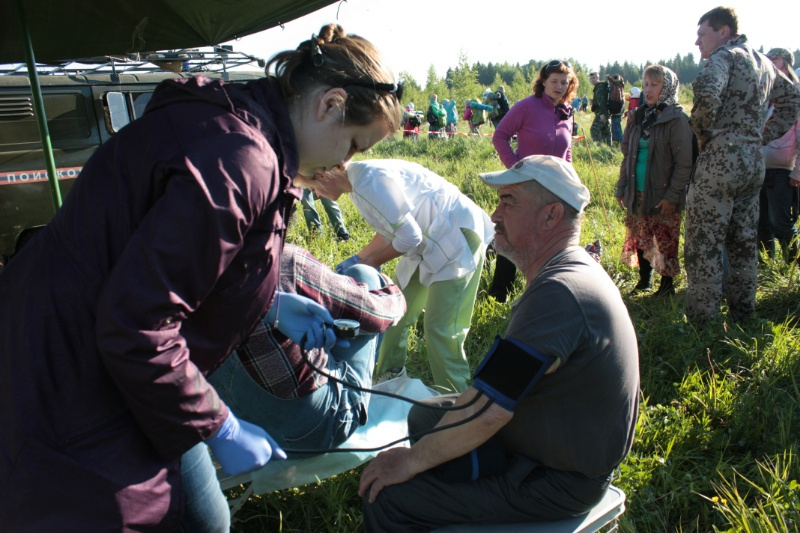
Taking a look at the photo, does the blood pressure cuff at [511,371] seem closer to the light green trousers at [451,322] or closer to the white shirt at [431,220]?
the white shirt at [431,220]

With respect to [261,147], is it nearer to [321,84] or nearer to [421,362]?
[321,84]

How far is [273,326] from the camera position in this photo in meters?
1.82

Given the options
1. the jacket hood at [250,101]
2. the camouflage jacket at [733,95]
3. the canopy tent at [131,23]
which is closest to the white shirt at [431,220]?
the canopy tent at [131,23]

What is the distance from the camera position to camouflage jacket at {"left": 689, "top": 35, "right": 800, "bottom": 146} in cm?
376

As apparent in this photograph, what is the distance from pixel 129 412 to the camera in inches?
45.7

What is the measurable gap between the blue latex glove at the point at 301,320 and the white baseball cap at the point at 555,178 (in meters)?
0.75

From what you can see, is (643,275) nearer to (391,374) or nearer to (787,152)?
(787,152)

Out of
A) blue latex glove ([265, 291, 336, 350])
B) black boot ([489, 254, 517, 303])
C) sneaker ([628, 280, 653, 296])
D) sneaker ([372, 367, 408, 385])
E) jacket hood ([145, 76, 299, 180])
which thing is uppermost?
jacket hood ([145, 76, 299, 180])

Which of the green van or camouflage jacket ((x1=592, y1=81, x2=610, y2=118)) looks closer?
the green van

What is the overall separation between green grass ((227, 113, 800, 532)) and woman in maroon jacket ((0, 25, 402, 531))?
47.1 inches

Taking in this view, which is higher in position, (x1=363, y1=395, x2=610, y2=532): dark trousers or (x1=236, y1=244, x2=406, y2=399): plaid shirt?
(x1=236, y1=244, x2=406, y2=399): plaid shirt

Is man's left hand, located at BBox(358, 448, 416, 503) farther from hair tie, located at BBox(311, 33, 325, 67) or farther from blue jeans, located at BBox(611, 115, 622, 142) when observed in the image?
blue jeans, located at BBox(611, 115, 622, 142)

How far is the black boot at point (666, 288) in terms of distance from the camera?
4.70 meters

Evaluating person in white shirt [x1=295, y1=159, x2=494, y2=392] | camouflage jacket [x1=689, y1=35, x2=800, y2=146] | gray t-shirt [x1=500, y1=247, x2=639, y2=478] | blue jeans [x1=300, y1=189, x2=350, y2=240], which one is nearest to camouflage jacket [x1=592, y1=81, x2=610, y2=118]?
blue jeans [x1=300, y1=189, x2=350, y2=240]
